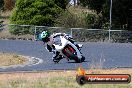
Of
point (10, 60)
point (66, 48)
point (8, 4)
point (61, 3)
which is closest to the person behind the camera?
point (66, 48)

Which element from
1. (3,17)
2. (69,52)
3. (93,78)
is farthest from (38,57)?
(3,17)

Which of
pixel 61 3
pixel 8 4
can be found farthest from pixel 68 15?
pixel 8 4

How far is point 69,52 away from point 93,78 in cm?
871

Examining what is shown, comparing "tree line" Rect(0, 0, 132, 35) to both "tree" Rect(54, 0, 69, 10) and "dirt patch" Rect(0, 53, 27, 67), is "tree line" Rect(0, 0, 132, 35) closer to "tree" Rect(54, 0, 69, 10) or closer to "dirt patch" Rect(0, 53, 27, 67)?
"tree" Rect(54, 0, 69, 10)

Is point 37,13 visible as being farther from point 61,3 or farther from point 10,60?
point 10,60

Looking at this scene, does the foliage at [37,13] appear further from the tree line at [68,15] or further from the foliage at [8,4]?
the foliage at [8,4]

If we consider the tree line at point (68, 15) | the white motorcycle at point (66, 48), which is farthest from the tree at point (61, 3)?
the white motorcycle at point (66, 48)

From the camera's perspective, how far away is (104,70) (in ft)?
61.8

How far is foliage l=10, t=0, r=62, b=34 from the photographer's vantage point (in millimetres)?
39594

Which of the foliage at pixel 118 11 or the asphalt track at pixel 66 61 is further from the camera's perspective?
the foliage at pixel 118 11

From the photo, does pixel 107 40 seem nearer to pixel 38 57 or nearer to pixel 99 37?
pixel 99 37

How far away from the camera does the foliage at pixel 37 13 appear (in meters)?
39.6

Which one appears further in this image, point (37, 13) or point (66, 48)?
point (37, 13)

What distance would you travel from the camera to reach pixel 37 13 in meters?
39.8
